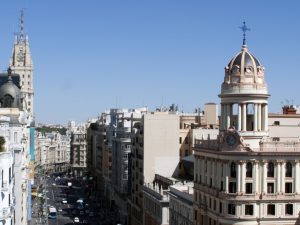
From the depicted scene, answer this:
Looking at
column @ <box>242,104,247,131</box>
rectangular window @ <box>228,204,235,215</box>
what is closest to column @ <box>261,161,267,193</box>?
rectangular window @ <box>228,204,235,215</box>

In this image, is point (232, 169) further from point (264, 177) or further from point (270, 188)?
point (270, 188)

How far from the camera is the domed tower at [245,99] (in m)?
91.4

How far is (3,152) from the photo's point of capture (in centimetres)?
6069

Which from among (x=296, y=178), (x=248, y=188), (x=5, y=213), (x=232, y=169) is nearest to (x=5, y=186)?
(x=5, y=213)

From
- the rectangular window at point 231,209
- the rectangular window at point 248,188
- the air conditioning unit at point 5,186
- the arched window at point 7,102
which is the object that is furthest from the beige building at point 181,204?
the air conditioning unit at point 5,186

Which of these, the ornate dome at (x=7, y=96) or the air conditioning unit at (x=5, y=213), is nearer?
the air conditioning unit at (x=5, y=213)

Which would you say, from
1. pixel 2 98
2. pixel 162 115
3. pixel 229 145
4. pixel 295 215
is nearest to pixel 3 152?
pixel 229 145

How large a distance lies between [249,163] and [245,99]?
27.8ft

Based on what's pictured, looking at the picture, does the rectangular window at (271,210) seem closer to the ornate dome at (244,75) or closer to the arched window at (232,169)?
the arched window at (232,169)

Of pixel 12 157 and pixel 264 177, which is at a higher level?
pixel 12 157

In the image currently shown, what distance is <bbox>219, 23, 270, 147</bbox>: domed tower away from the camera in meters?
91.4

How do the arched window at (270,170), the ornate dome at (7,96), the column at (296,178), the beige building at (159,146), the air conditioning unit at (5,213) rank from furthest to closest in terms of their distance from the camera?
the beige building at (159,146)
the ornate dome at (7,96)
the column at (296,178)
the arched window at (270,170)
the air conditioning unit at (5,213)

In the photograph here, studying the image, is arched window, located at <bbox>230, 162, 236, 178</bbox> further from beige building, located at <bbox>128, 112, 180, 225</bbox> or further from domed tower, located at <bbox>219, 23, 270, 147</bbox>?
beige building, located at <bbox>128, 112, 180, 225</bbox>

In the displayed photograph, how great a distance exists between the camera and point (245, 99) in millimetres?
91812
